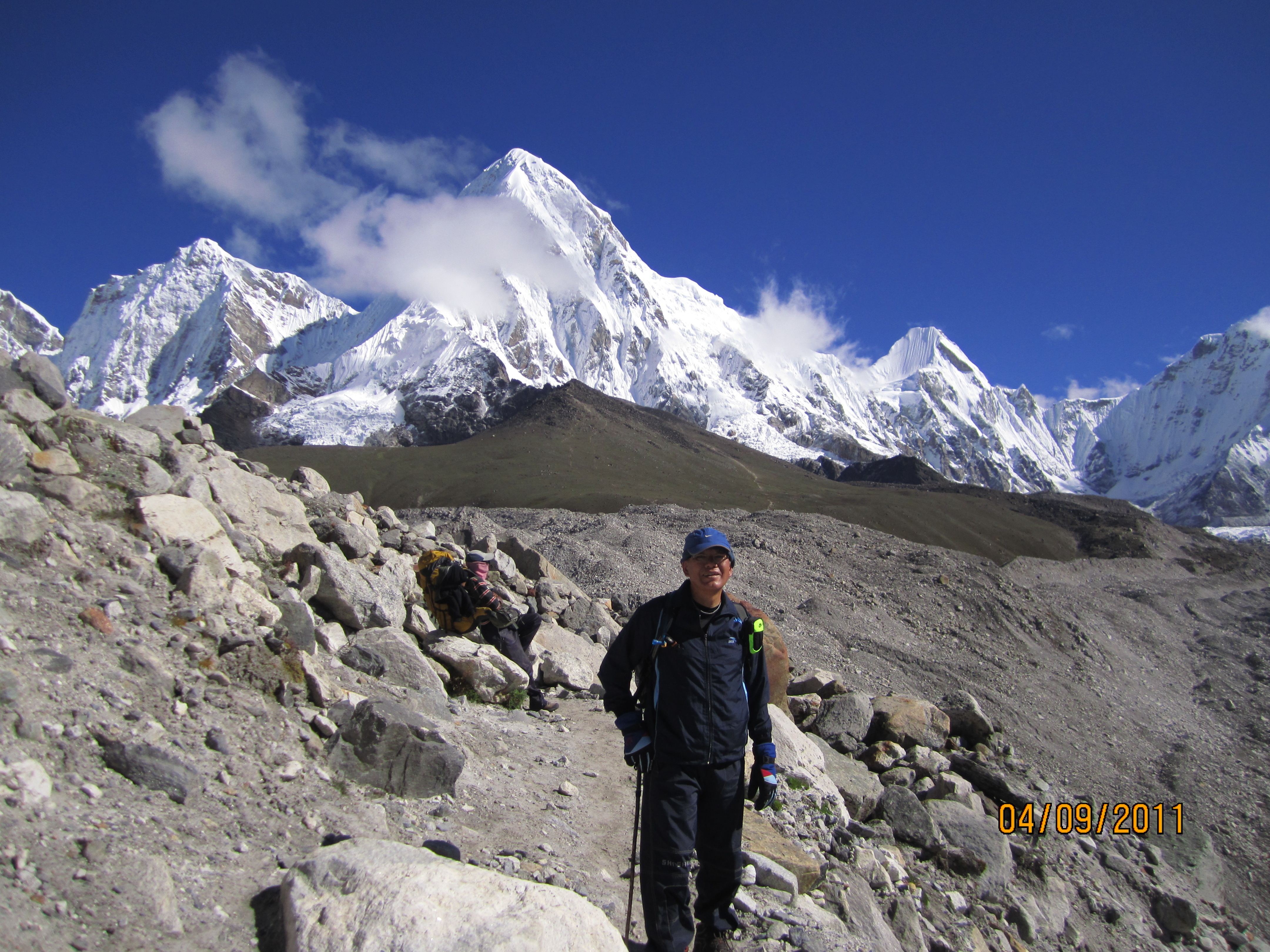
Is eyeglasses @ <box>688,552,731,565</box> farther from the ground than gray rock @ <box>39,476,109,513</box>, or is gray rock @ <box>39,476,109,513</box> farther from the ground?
gray rock @ <box>39,476,109,513</box>

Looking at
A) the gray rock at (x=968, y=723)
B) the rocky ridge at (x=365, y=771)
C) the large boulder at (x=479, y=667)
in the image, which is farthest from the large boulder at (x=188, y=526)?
the gray rock at (x=968, y=723)

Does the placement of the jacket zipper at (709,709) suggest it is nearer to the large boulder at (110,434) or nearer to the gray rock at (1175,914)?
the large boulder at (110,434)

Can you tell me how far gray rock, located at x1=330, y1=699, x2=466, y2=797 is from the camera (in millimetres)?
5516

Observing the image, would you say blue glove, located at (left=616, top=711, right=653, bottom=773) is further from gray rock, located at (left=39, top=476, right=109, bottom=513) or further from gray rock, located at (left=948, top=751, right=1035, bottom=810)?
gray rock, located at (left=948, top=751, right=1035, bottom=810)

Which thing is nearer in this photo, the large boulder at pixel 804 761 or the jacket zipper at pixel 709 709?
the jacket zipper at pixel 709 709

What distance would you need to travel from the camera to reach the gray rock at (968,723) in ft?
41.1

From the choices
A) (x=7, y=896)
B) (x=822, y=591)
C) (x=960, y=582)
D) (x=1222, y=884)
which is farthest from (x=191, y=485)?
(x=960, y=582)

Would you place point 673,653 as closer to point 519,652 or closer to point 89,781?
point 89,781

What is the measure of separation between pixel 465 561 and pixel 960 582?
70.4 feet

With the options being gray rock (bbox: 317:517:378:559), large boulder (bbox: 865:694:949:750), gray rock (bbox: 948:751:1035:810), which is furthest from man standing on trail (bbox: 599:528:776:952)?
gray rock (bbox: 948:751:1035:810)

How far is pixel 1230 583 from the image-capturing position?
207 feet

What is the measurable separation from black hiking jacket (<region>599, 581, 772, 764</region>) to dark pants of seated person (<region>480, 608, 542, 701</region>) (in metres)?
4.94

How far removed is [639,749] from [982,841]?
20.6 ft
